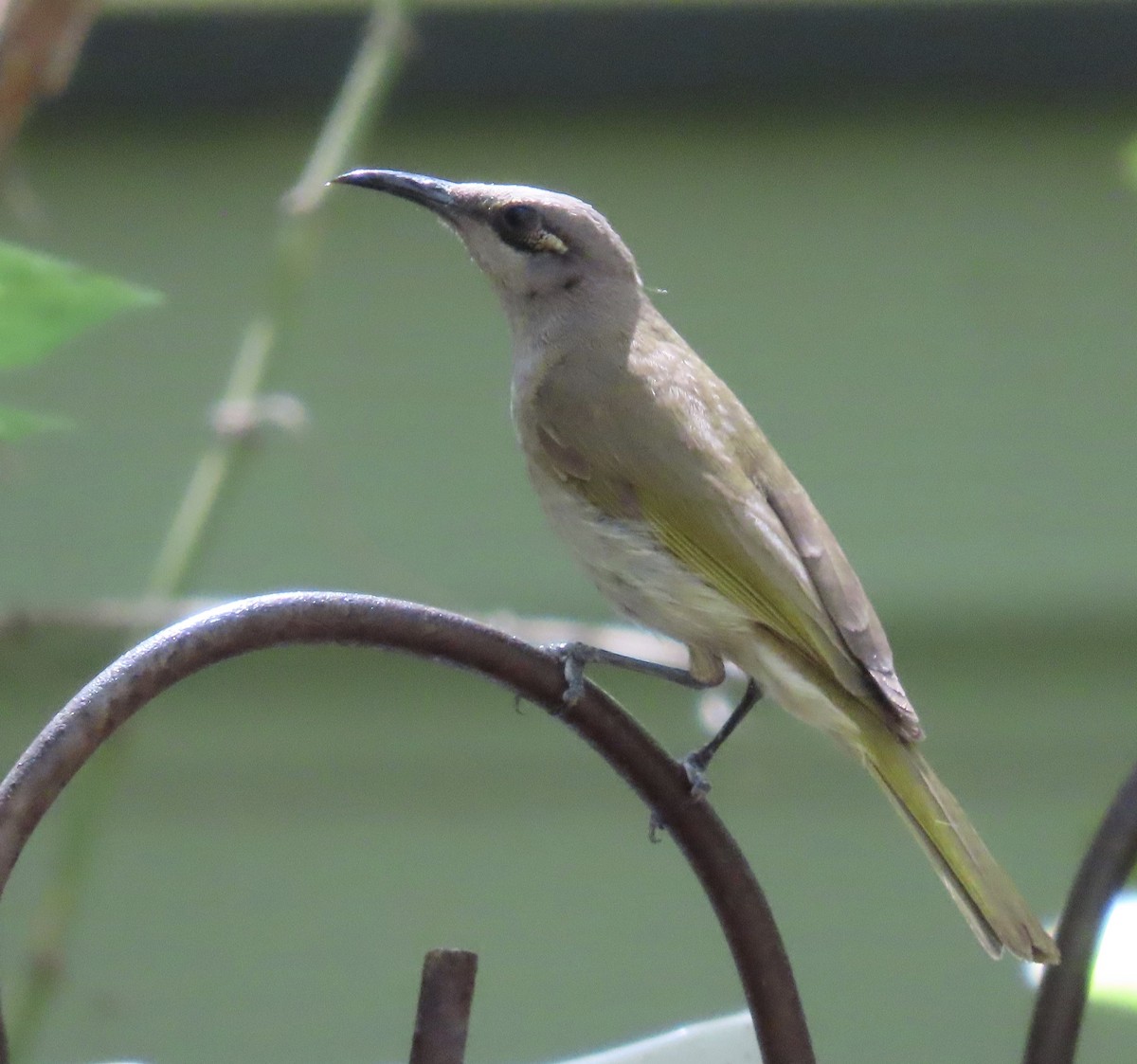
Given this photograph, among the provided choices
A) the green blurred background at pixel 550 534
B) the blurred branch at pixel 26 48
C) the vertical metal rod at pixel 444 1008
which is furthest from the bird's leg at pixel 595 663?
the green blurred background at pixel 550 534

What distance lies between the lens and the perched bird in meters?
2.34

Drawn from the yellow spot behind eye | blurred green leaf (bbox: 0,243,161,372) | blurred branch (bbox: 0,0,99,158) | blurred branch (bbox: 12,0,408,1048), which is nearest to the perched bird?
the yellow spot behind eye

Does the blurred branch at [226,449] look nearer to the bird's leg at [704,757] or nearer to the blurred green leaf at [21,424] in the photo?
the bird's leg at [704,757]

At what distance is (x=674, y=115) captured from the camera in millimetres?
4793

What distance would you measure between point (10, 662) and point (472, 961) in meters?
3.32

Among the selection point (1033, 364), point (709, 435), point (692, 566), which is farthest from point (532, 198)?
point (1033, 364)

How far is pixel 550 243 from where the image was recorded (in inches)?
122

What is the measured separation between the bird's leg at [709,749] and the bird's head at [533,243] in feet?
2.79

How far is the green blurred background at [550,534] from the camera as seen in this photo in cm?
475

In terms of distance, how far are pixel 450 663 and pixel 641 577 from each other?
36.1 inches

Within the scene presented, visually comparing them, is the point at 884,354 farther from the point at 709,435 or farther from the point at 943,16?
the point at 709,435

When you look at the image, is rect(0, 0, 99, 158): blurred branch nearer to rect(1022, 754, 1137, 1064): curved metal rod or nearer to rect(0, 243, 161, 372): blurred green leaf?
rect(0, 243, 161, 372): blurred green leaf

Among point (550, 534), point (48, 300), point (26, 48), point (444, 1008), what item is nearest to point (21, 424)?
point (48, 300)

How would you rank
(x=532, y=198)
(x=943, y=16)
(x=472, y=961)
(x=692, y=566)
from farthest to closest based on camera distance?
(x=943, y=16)
(x=532, y=198)
(x=692, y=566)
(x=472, y=961)
